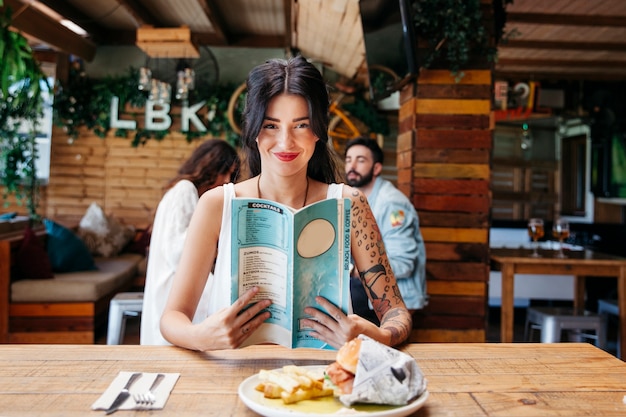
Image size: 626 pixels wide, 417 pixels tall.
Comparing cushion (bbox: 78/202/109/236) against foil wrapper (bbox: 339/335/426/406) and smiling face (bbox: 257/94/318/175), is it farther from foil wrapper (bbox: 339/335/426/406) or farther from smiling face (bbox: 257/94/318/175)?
foil wrapper (bbox: 339/335/426/406)

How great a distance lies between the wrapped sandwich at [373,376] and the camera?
3.49ft

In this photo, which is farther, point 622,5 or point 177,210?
point 622,5

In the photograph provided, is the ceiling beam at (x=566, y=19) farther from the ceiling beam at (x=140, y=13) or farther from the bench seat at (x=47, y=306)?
the bench seat at (x=47, y=306)

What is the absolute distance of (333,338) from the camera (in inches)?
56.1

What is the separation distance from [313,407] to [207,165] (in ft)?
7.97

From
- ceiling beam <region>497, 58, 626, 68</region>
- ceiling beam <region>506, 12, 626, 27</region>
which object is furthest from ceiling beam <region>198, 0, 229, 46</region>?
ceiling beam <region>497, 58, 626, 68</region>

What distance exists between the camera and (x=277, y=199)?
6.12 ft

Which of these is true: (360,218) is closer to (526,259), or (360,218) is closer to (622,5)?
(526,259)

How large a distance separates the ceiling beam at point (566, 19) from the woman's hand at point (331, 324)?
516 cm

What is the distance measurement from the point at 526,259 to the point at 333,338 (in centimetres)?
334

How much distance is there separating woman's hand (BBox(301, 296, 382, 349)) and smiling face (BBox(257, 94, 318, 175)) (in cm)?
45

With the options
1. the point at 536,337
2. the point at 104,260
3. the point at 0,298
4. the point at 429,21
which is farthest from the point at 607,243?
the point at 0,298

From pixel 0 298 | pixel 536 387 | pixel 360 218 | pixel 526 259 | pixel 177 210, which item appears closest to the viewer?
pixel 536 387

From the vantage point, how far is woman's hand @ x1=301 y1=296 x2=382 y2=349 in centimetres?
141
